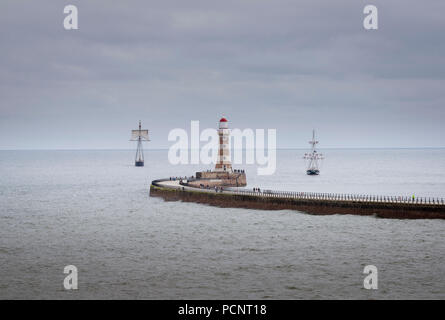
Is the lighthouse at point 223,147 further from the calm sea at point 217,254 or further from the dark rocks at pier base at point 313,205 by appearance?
the calm sea at point 217,254

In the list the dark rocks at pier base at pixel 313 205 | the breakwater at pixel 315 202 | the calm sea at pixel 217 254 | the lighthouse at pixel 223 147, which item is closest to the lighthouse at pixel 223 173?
the lighthouse at pixel 223 147

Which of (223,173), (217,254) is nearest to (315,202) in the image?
(217,254)

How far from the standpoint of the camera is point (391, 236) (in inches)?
2004

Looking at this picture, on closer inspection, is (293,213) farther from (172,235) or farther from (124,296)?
(124,296)

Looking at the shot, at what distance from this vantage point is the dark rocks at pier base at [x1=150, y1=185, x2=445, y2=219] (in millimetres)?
60188

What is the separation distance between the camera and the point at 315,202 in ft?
225

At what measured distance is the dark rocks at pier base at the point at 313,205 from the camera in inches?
2370

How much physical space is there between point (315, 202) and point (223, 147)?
4134 centimetres

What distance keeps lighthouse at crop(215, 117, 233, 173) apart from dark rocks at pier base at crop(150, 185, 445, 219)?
22.4 meters

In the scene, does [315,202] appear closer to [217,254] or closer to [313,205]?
[313,205]

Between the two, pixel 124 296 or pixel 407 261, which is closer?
pixel 124 296

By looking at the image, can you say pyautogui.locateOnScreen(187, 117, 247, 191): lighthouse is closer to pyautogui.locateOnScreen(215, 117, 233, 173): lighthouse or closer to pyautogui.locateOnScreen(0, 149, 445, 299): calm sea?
pyautogui.locateOnScreen(215, 117, 233, 173): lighthouse

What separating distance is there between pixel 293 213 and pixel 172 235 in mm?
21400
